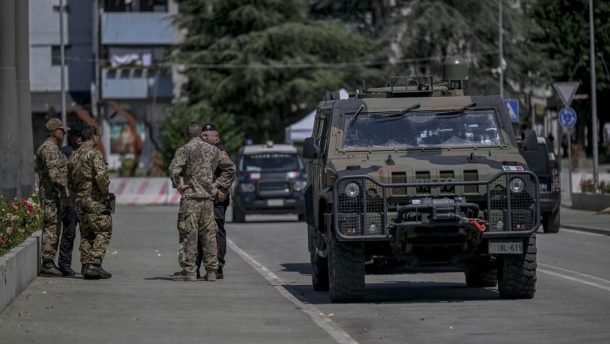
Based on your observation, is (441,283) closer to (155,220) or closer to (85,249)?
(85,249)

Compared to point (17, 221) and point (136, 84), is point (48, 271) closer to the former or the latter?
point (17, 221)

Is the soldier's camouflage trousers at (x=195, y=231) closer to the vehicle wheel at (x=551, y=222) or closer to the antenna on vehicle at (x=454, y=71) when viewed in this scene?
the antenna on vehicle at (x=454, y=71)

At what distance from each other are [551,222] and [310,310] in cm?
1660

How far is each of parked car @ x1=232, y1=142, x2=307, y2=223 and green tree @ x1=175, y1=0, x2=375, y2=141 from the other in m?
31.2

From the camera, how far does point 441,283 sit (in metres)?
19.1

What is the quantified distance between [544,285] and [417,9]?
173 feet

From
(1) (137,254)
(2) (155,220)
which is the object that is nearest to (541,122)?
(2) (155,220)

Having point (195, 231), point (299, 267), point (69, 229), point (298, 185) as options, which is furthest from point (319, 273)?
point (298, 185)

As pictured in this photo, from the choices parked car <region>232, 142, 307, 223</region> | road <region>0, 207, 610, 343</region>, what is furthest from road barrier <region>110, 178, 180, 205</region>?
road <region>0, 207, 610, 343</region>

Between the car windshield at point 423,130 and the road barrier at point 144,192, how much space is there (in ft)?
116

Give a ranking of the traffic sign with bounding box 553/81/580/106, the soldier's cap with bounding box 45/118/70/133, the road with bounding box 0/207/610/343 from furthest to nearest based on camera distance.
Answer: the traffic sign with bounding box 553/81/580/106
the soldier's cap with bounding box 45/118/70/133
the road with bounding box 0/207/610/343

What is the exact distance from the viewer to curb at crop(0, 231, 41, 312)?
47.8 feet

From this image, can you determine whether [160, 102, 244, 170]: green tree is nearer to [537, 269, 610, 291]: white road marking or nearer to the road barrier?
the road barrier

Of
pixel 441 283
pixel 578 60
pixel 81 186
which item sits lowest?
pixel 441 283
